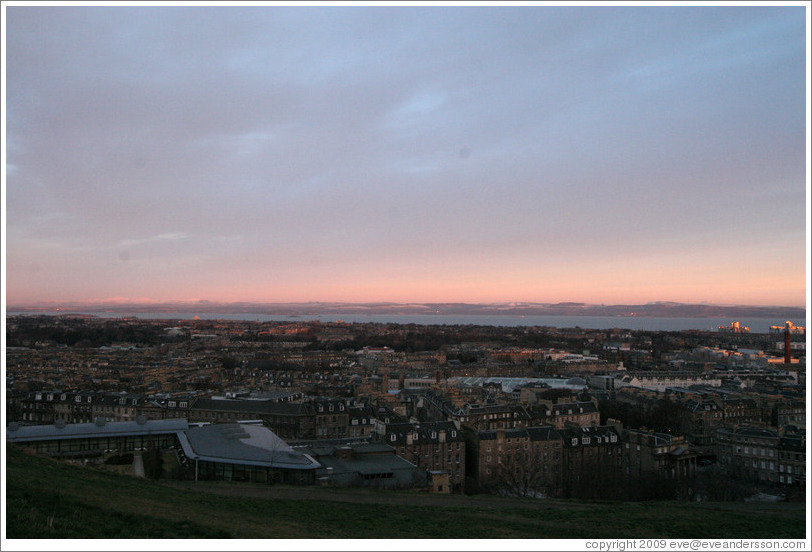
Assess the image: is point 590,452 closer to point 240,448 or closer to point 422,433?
point 422,433

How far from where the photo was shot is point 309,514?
39.2 ft

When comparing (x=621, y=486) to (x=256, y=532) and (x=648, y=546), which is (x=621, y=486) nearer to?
(x=648, y=546)

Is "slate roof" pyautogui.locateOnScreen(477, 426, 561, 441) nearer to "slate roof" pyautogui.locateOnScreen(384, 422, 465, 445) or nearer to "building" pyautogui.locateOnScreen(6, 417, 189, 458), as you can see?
"slate roof" pyautogui.locateOnScreen(384, 422, 465, 445)

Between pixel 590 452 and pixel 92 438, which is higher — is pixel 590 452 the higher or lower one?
the lower one

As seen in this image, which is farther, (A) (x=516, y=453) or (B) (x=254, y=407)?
(B) (x=254, y=407)

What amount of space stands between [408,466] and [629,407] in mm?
29104

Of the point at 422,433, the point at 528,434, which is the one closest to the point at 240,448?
the point at 422,433

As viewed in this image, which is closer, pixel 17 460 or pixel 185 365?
pixel 17 460

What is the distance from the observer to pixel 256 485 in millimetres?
16000

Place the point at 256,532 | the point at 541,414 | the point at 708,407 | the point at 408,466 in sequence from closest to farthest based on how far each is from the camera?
1. the point at 256,532
2. the point at 408,466
3. the point at 541,414
4. the point at 708,407

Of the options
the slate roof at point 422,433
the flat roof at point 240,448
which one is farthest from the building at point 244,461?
the slate roof at point 422,433

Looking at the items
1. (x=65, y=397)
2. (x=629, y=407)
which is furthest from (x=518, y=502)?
(x=65, y=397)

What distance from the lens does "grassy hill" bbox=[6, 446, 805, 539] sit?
28.9ft

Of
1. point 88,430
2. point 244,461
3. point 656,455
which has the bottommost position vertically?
point 656,455
